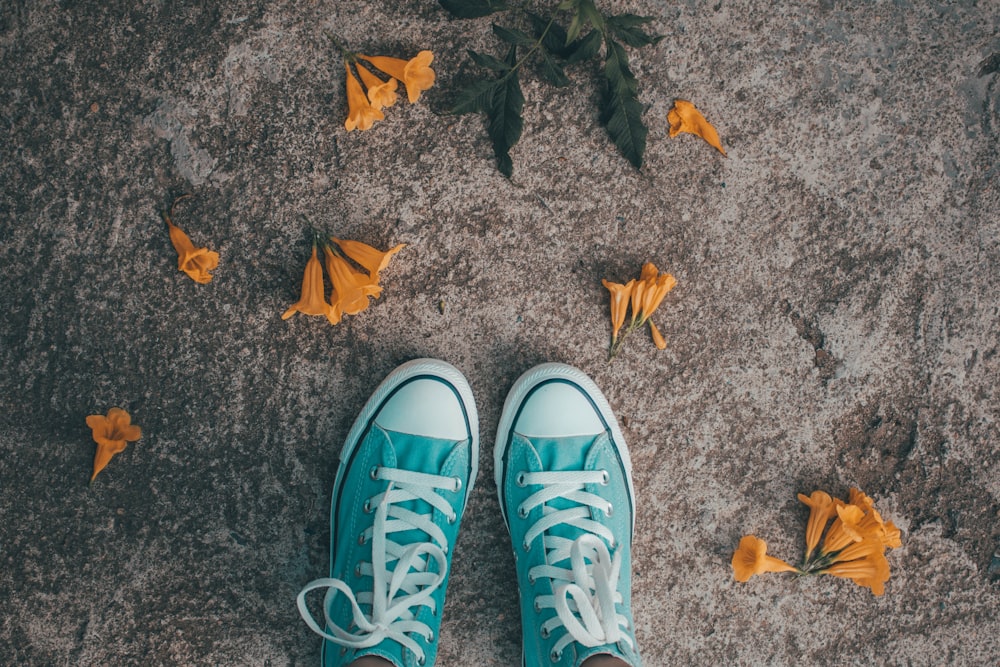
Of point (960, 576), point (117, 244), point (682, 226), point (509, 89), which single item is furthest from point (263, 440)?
point (960, 576)

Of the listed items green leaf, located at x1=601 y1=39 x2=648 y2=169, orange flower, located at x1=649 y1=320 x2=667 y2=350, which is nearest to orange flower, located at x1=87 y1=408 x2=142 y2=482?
orange flower, located at x1=649 y1=320 x2=667 y2=350

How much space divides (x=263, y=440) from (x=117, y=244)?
786mm

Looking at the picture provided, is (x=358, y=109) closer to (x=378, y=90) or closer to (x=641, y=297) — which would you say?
(x=378, y=90)

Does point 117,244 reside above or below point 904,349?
above

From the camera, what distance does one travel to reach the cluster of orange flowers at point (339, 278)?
5.89 ft

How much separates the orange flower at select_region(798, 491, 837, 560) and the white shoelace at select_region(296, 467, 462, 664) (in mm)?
1150

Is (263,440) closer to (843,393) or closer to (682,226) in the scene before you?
(682,226)

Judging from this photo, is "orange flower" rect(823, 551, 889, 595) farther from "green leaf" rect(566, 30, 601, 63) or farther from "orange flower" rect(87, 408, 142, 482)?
"orange flower" rect(87, 408, 142, 482)

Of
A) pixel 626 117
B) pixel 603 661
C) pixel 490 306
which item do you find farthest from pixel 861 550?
pixel 626 117

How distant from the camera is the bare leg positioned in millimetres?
1837

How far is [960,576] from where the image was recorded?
6.94ft

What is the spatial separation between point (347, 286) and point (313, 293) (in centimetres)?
12

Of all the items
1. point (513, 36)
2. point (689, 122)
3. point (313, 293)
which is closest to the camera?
point (513, 36)

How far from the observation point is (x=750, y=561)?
2021 mm
